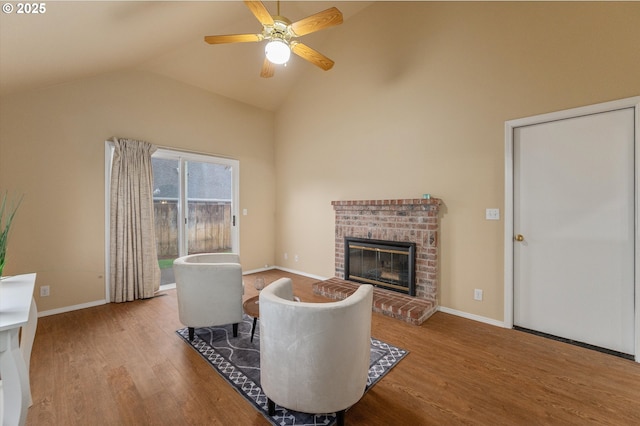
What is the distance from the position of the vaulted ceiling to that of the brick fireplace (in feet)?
9.28

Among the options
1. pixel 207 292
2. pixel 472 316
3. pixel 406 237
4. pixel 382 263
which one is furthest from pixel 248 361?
pixel 472 316

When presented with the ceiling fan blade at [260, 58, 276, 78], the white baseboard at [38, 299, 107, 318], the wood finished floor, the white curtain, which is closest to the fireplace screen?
the wood finished floor

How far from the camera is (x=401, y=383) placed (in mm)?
1870

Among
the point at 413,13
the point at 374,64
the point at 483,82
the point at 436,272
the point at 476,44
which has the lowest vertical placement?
the point at 436,272

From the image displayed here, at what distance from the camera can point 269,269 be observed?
17.5 ft

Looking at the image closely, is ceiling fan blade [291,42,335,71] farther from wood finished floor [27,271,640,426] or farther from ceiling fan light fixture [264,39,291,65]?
wood finished floor [27,271,640,426]

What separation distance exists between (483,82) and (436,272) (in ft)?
7.33

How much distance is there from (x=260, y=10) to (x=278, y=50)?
0.29 metres

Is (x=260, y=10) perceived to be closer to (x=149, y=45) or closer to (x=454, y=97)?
(x=149, y=45)

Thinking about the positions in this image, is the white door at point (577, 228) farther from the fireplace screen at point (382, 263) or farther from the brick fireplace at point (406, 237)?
the fireplace screen at point (382, 263)

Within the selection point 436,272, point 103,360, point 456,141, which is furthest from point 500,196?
point 103,360

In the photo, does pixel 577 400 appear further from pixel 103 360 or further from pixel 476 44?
pixel 103 360

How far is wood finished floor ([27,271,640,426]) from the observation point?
61.8 inches

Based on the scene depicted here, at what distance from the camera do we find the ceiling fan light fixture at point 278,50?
212cm
